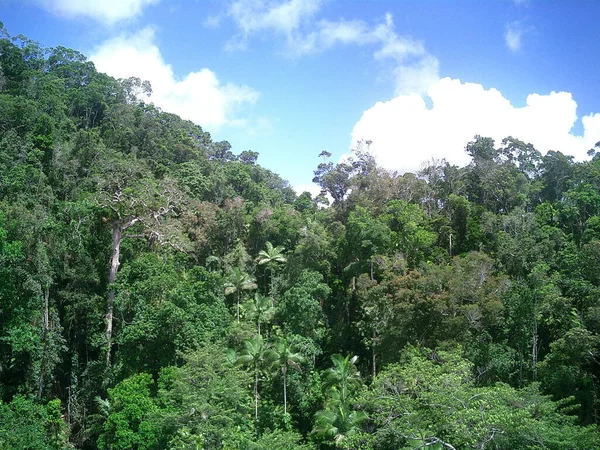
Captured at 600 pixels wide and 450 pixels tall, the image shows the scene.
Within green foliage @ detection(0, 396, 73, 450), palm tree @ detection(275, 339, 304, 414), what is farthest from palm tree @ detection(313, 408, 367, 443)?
green foliage @ detection(0, 396, 73, 450)

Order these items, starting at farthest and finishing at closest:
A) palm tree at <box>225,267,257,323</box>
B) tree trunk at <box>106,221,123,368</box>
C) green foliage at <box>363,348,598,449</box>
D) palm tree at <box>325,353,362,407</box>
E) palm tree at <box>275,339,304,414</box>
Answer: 1. palm tree at <box>225,267,257,323</box>
2. tree trunk at <box>106,221,123,368</box>
3. palm tree at <box>275,339,304,414</box>
4. palm tree at <box>325,353,362,407</box>
5. green foliage at <box>363,348,598,449</box>

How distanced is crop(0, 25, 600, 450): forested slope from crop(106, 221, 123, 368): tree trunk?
11cm

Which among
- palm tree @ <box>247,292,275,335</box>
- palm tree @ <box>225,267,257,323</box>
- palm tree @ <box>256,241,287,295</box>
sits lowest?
palm tree @ <box>247,292,275,335</box>

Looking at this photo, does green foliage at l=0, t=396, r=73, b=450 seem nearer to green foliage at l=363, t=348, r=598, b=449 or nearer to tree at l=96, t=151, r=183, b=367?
tree at l=96, t=151, r=183, b=367

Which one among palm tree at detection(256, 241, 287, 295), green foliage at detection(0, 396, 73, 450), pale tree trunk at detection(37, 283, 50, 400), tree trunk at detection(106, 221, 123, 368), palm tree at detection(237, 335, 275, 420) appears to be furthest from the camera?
palm tree at detection(256, 241, 287, 295)

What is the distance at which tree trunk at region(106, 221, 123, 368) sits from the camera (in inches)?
880

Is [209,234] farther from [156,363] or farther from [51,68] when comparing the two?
[51,68]

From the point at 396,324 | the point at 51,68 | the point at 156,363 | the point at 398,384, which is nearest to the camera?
the point at 398,384

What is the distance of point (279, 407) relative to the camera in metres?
21.0

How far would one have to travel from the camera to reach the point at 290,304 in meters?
23.2

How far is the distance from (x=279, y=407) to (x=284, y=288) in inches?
301

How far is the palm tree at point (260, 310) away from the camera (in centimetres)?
2348

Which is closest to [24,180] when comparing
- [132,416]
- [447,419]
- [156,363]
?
[156,363]

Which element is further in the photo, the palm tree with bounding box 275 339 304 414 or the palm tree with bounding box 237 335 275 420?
the palm tree with bounding box 275 339 304 414
